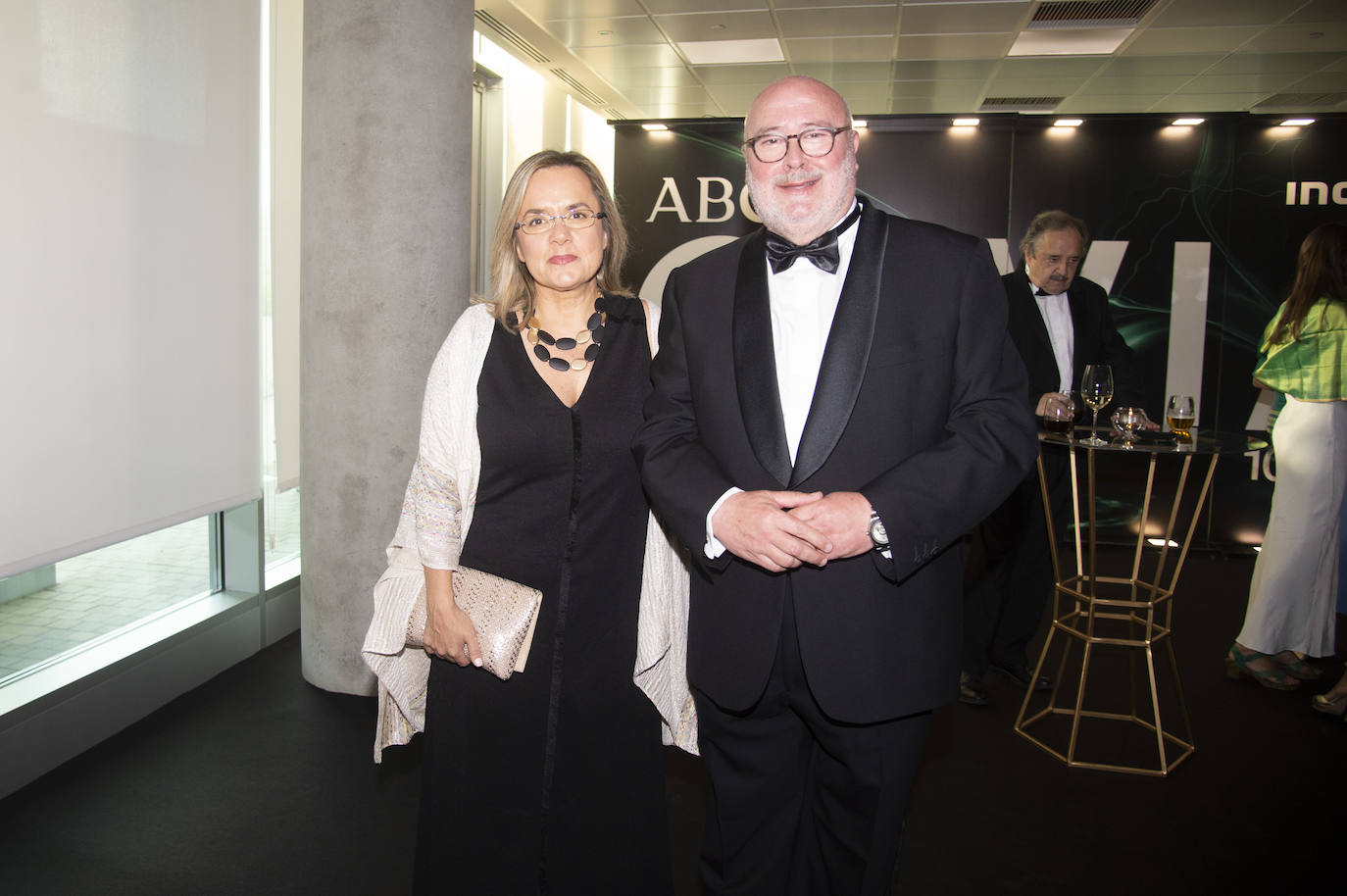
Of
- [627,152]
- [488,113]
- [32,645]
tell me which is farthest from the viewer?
[488,113]

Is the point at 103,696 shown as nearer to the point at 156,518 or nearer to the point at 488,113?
the point at 156,518

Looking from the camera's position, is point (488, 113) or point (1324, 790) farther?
point (488, 113)

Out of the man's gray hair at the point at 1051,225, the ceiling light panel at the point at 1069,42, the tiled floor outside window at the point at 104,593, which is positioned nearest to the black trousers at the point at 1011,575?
the man's gray hair at the point at 1051,225

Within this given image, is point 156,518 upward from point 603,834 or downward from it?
upward

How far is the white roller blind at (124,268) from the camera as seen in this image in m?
2.64

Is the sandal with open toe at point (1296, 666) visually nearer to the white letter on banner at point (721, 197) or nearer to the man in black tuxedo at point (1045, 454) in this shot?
the man in black tuxedo at point (1045, 454)

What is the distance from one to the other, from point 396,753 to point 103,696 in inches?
40.2

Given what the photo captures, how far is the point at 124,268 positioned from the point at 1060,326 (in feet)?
11.9

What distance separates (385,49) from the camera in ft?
11.2

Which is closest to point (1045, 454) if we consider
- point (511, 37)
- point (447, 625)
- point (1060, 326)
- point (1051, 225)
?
point (1060, 326)

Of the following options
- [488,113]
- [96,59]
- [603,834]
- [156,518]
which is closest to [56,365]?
[156,518]

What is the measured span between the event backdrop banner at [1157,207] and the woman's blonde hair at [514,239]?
15.1 ft

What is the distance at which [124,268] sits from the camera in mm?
3000

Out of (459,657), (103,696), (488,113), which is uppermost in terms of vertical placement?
(488,113)
